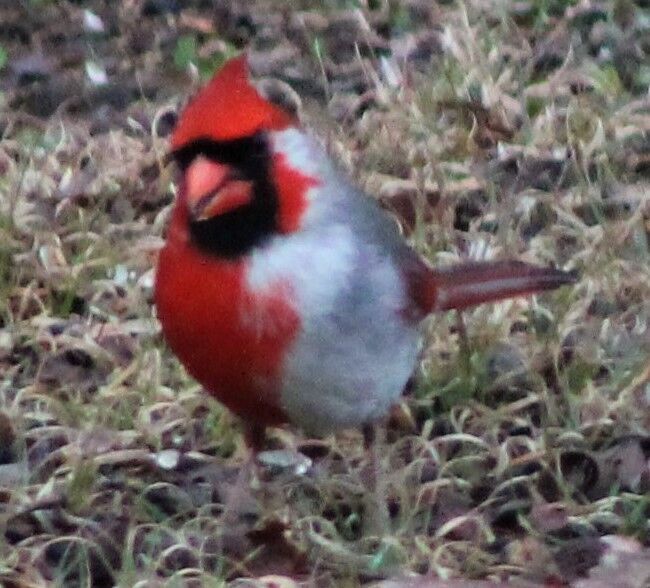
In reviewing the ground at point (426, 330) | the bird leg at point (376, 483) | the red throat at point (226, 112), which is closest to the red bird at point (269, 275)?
the red throat at point (226, 112)

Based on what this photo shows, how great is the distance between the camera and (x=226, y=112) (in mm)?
2861

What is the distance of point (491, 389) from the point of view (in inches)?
144

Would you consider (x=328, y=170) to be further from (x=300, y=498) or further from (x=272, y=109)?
(x=300, y=498)

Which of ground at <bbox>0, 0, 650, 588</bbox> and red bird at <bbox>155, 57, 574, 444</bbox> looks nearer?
red bird at <bbox>155, 57, 574, 444</bbox>

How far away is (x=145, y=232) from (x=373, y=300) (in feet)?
4.18

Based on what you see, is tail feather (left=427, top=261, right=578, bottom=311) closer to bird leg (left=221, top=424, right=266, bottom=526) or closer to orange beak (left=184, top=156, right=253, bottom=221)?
bird leg (left=221, top=424, right=266, bottom=526)

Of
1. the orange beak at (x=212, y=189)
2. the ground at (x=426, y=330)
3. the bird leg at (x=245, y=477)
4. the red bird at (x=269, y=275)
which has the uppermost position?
the orange beak at (x=212, y=189)

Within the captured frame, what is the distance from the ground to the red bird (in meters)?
0.28

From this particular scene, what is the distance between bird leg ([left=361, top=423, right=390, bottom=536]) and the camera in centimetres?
318

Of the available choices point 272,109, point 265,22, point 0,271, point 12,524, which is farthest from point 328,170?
point 265,22

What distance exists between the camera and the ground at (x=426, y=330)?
3.14m

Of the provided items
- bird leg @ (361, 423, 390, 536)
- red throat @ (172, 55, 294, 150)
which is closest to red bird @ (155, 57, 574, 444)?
red throat @ (172, 55, 294, 150)

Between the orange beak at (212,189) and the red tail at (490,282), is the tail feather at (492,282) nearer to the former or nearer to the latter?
the red tail at (490,282)

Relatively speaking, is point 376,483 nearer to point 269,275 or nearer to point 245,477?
point 245,477
